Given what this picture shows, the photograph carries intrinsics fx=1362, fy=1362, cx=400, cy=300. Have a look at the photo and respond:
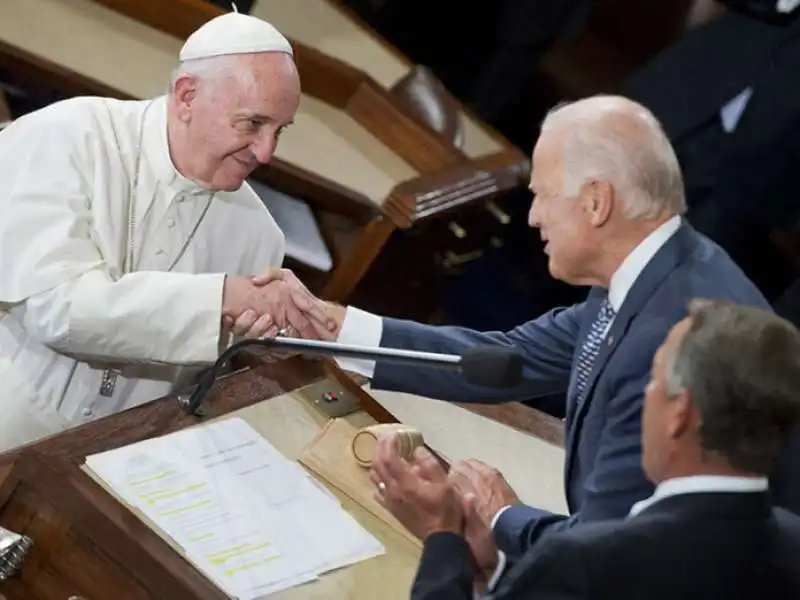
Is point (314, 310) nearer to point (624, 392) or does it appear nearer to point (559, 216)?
point (559, 216)

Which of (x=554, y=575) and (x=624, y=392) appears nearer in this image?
(x=554, y=575)

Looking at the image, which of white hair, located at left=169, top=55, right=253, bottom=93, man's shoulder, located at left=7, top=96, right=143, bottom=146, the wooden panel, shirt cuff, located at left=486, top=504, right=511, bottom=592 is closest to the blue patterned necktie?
shirt cuff, located at left=486, top=504, right=511, bottom=592

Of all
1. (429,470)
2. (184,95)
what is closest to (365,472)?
(429,470)

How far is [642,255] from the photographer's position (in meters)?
2.32

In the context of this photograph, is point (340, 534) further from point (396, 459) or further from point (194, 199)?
point (194, 199)

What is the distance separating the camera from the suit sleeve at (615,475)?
2.16 m

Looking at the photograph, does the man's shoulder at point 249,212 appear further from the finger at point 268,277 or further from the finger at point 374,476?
the finger at point 374,476

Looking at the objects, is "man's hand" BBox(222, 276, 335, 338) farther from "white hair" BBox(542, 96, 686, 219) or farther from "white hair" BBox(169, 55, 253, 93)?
"white hair" BBox(542, 96, 686, 219)

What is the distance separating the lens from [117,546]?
6.70 feet

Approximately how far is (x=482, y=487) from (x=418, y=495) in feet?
0.88

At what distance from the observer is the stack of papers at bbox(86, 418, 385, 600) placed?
2078 mm

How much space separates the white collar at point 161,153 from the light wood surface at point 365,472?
1.71 feet

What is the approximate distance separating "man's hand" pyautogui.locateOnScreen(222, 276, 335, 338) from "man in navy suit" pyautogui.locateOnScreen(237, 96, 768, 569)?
50 centimetres

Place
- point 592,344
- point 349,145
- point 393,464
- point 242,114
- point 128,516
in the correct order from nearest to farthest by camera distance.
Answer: point 128,516 → point 393,464 → point 592,344 → point 242,114 → point 349,145
